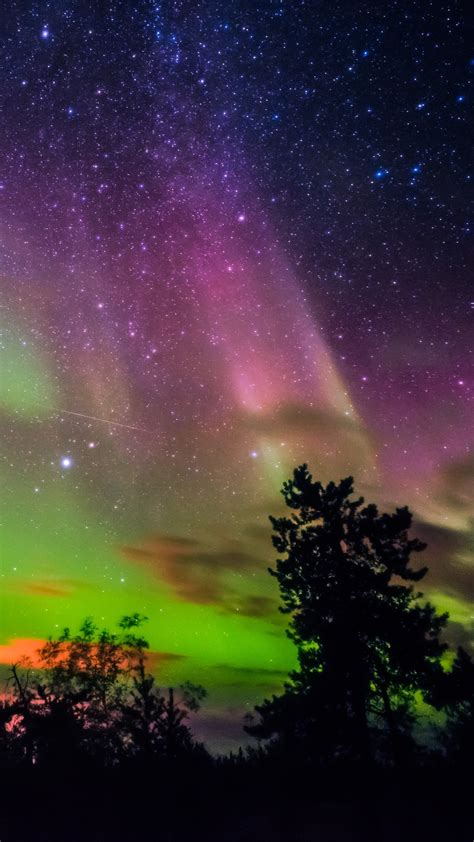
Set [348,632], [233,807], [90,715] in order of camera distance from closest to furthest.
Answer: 1. [233,807]
2. [348,632]
3. [90,715]

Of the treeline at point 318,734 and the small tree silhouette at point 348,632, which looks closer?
the treeline at point 318,734

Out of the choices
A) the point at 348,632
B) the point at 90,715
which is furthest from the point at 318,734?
the point at 90,715

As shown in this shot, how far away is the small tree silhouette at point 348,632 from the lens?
18.7 metres

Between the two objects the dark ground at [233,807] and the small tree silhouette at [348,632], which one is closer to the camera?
the dark ground at [233,807]

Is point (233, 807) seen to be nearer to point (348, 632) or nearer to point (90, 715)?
point (348, 632)

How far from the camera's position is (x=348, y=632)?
19.0m

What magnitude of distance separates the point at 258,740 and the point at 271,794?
5.50 meters

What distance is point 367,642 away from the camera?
64.6 ft

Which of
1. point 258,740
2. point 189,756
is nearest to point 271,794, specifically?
point 189,756

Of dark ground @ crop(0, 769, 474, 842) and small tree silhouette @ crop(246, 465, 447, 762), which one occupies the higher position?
small tree silhouette @ crop(246, 465, 447, 762)

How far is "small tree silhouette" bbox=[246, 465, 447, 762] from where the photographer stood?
737 inches

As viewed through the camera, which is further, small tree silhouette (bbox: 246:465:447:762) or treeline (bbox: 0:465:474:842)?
small tree silhouette (bbox: 246:465:447:762)

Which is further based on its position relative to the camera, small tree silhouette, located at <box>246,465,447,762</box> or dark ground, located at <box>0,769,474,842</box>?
small tree silhouette, located at <box>246,465,447,762</box>

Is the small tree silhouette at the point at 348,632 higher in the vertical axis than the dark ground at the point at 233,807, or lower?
higher
